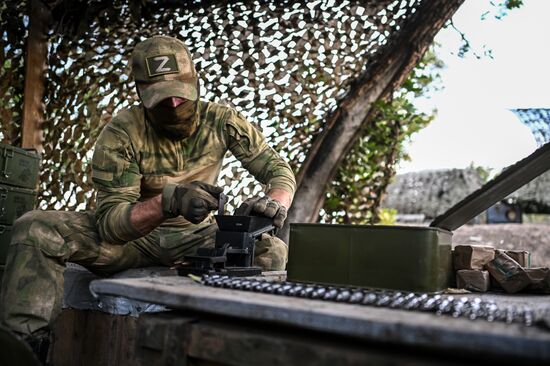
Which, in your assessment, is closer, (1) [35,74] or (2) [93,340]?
(2) [93,340]

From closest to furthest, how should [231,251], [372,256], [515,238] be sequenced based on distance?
[372,256]
[231,251]
[515,238]

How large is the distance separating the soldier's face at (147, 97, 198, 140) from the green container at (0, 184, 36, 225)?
130cm

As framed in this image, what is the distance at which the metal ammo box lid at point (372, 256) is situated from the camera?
1.60 meters

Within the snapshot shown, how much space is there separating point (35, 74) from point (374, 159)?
8.61ft

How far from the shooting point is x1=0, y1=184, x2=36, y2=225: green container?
3.25 m

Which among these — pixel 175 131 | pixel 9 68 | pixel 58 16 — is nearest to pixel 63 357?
pixel 175 131

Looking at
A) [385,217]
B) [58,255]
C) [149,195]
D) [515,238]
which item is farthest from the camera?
[515,238]

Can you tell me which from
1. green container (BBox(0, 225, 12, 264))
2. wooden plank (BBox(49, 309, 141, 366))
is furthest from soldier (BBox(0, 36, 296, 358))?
green container (BBox(0, 225, 12, 264))

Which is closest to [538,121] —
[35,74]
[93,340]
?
[93,340]

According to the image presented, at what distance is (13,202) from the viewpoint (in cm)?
332

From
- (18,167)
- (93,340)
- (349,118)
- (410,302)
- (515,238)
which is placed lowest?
(93,340)

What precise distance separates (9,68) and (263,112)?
1888 mm

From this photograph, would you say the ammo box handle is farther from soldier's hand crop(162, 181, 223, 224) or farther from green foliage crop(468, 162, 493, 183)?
green foliage crop(468, 162, 493, 183)

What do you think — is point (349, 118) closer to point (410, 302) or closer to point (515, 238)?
point (410, 302)
